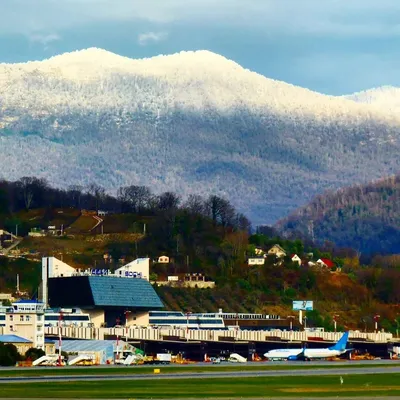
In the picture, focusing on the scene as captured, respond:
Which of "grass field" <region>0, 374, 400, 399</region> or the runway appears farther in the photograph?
the runway

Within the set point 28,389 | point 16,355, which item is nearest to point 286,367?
point 16,355

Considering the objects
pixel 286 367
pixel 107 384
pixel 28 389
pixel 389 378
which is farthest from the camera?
pixel 286 367

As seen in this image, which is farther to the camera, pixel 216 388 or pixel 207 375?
pixel 207 375

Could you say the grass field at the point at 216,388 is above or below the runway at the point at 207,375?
below

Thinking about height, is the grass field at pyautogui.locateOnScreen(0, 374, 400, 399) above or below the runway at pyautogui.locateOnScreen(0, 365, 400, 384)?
below

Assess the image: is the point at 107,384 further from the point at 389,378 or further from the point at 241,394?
the point at 389,378

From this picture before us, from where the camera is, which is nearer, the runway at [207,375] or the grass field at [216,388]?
the grass field at [216,388]

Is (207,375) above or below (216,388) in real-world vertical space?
above

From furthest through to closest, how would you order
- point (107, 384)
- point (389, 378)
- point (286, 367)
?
point (286, 367) → point (389, 378) → point (107, 384)
